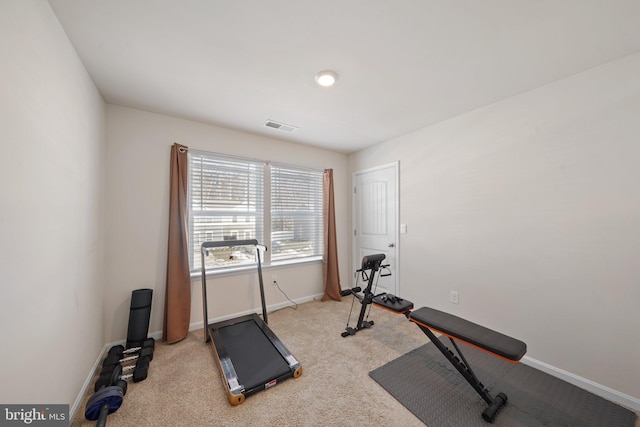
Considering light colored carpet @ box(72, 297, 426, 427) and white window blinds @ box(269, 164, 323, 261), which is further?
white window blinds @ box(269, 164, 323, 261)

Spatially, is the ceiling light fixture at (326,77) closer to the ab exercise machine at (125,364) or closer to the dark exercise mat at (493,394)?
the dark exercise mat at (493,394)

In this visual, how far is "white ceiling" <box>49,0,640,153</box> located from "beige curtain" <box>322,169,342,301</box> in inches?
60.7

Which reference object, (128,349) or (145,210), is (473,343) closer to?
(128,349)

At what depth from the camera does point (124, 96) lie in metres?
2.28

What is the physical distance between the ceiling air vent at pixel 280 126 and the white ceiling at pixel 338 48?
0.41 metres

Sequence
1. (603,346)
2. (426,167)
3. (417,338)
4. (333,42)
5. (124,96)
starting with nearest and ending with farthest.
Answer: (333,42) < (603,346) < (124,96) < (417,338) < (426,167)

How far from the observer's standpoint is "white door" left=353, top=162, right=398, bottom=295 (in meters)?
3.47

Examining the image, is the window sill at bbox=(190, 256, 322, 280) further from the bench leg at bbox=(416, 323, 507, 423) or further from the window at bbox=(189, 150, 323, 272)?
the bench leg at bbox=(416, 323, 507, 423)

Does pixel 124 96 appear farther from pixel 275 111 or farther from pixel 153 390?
pixel 153 390

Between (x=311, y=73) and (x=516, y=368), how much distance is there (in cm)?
322

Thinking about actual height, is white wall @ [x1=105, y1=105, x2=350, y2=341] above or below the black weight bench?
above

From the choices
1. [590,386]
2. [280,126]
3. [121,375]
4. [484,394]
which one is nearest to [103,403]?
[121,375]

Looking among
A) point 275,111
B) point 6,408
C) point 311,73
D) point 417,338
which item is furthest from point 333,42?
point 417,338

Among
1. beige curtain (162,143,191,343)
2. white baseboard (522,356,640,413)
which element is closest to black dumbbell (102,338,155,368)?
beige curtain (162,143,191,343)
